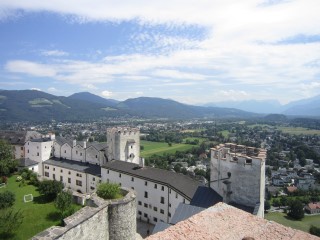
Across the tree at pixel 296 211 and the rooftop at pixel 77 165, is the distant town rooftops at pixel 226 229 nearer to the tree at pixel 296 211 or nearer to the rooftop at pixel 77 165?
the rooftop at pixel 77 165

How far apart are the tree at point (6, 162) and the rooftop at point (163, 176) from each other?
23195mm

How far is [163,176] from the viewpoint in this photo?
39.9 meters

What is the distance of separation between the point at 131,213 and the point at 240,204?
8.97m

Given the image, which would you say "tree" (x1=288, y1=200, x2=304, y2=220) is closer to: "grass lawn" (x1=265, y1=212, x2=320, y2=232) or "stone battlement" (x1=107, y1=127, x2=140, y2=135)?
"grass lawn" (x1=265, y1=212, x2=320, y2=232)

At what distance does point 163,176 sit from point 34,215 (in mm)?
17672

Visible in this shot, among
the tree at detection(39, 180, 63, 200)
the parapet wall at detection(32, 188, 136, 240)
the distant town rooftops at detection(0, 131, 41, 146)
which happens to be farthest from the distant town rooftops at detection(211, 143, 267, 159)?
the distant town rooftops at detection(0, 131, 41, 146)

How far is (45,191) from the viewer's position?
4438 centimetres

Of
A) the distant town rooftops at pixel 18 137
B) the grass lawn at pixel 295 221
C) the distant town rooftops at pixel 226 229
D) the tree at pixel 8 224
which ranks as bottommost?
the grass lawn at pixel 295 221

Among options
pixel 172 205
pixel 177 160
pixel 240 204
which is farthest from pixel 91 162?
pixel 177 160

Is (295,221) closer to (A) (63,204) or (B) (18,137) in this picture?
(A) (63,204)

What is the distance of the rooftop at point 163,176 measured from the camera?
35.5 m

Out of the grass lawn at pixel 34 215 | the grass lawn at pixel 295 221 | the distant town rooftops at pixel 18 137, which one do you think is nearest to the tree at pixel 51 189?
the grass lawn at pixel 34 215

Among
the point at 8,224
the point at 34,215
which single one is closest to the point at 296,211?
the point at 34,215

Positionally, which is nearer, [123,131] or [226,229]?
[226,229]
